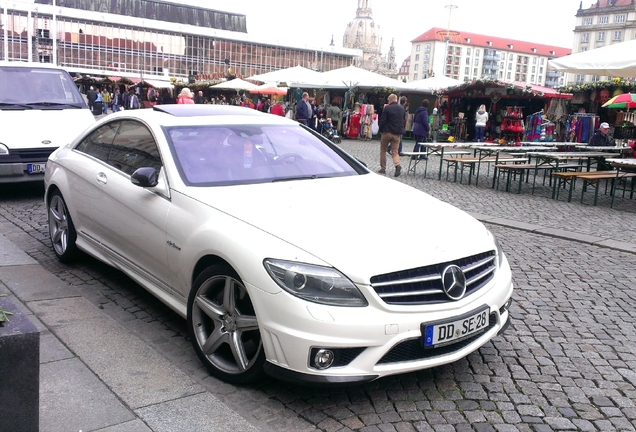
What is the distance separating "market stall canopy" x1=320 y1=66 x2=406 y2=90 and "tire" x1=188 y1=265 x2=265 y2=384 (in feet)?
72.7

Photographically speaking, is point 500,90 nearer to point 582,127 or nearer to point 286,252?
point 582,127

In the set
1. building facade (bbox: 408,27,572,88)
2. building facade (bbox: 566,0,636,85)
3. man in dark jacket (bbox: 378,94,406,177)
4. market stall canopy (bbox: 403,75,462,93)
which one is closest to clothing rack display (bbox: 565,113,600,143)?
market stall canopy (bbox: 403,75,462,93)

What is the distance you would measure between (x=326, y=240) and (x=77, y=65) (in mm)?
104719

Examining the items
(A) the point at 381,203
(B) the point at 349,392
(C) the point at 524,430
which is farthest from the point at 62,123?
(C) the point at 524,430

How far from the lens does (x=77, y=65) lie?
98.4 m

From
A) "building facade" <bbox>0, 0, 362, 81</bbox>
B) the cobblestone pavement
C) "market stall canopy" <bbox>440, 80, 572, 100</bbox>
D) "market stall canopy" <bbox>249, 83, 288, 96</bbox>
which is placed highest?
"building facade" <bbox>0, 0, 362, 81</bbox>

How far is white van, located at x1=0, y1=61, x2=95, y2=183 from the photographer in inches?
348

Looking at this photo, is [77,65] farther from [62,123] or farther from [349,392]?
[349,392]

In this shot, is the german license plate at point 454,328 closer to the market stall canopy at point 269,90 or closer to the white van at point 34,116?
Answer: the white van at point 34,116

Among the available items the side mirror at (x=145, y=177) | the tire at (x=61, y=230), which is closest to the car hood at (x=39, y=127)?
the tire at (x=61, y=230)

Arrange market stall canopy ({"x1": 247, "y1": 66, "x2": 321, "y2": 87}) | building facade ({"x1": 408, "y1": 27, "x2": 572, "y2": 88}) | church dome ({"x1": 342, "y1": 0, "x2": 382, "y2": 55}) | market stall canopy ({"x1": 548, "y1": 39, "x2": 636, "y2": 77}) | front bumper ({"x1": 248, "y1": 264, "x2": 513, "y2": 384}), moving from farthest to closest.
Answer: church dome ({"x1": 342, "y1": 0, "x2": 382, "y2": 55}) → building facade ({"x1": 408, "y1": 27, "x2": 572, "y2": 88}) → market stall canopy ({"x1": 247, "y1": 66, "x2": 321, "y2": 87}) → market stall canopy ({"x1": 548, "y1": 39, "x2": 636, "y2": 77}) → front bumper ({"x1": 248, "y1": 264, "x2": 513, "y2": 384})

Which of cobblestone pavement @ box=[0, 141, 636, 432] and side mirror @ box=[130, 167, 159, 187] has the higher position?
side mirror @ box=[130, 167, 159, 187]

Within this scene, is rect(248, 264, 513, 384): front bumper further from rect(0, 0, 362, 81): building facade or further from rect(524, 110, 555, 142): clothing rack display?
rect(0, 0, 362, 81): building facade

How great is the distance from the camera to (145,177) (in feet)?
14.3
